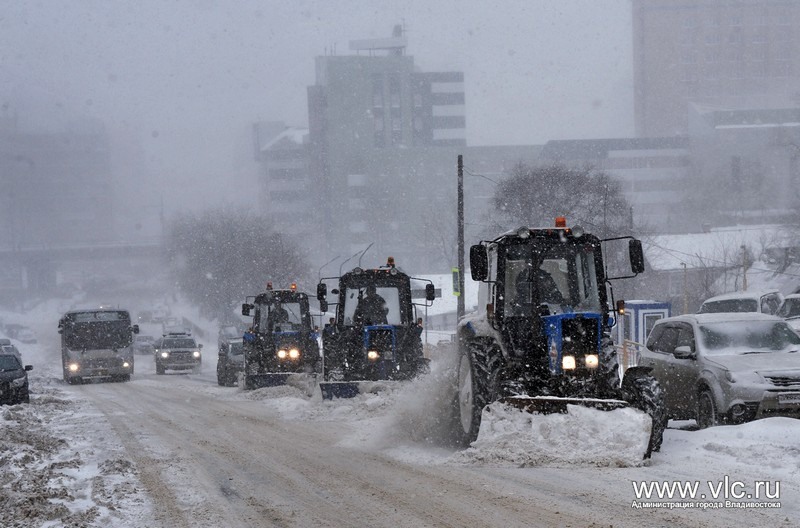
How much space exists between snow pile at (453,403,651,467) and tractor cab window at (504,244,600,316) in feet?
5.08

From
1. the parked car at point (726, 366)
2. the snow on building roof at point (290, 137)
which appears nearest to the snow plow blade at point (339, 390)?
Result: the parked car at point (726, 366)

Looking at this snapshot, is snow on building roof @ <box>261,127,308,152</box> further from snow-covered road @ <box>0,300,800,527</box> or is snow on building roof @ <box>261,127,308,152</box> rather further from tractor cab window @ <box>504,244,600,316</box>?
tractor cab window @ <box>504,244,600,316</box>

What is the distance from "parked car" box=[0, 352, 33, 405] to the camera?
21.7 metres

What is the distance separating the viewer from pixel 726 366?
12.6 m

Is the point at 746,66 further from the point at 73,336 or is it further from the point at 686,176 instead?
the point at 73,336

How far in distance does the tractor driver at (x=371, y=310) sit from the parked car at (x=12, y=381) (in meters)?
8.43

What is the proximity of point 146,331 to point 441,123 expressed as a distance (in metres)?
67.1

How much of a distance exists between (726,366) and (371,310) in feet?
27.1

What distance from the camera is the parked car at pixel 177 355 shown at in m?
40.2

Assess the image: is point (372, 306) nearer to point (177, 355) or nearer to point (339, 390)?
point (339, 390)

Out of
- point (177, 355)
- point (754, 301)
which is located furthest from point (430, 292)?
point (177, 355)

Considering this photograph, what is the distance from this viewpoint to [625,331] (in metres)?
31.6

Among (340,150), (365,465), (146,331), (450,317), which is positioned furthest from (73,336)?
(340,150)

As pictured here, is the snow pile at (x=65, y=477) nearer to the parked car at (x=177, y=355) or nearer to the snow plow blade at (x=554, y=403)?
the snow plow blade at (x=554, y=403)
